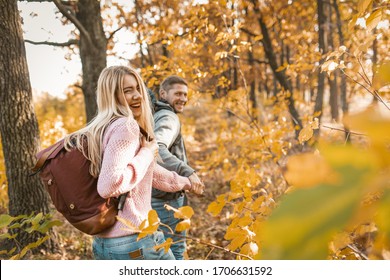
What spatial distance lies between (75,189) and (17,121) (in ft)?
5.60

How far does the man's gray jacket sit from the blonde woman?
383 millimetres

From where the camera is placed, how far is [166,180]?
73.4 inches

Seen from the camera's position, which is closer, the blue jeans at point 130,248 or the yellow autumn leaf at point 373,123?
the yellow autumn leaf at point 373,123

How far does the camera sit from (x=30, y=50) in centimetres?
380

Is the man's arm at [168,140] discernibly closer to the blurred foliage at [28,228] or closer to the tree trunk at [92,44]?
the blurred foliage at [28,228]

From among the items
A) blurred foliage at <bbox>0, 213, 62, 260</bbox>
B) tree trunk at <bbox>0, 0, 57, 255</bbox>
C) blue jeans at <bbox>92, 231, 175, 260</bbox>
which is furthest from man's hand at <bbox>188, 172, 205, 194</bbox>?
tree trunk at <bbox>0, 0, 57, 255</bbox>

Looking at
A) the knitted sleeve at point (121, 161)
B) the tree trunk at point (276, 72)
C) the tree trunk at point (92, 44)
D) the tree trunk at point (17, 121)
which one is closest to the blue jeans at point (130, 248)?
the knitted sleeve at point (121, 161)

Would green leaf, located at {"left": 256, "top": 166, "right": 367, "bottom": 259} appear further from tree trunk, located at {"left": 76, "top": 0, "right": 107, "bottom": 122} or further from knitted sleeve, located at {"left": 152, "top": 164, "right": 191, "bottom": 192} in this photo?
tree trunk, located at {"left": 76, "top": 0, "right": 107, "bottom": 122}

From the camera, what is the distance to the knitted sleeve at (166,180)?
6.07 feet

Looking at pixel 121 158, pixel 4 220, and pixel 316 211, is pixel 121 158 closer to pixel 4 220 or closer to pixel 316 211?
pixel 4 220

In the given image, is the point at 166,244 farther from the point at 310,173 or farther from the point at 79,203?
the point at 310,173

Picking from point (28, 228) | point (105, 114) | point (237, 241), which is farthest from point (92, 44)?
point (237, 241)
